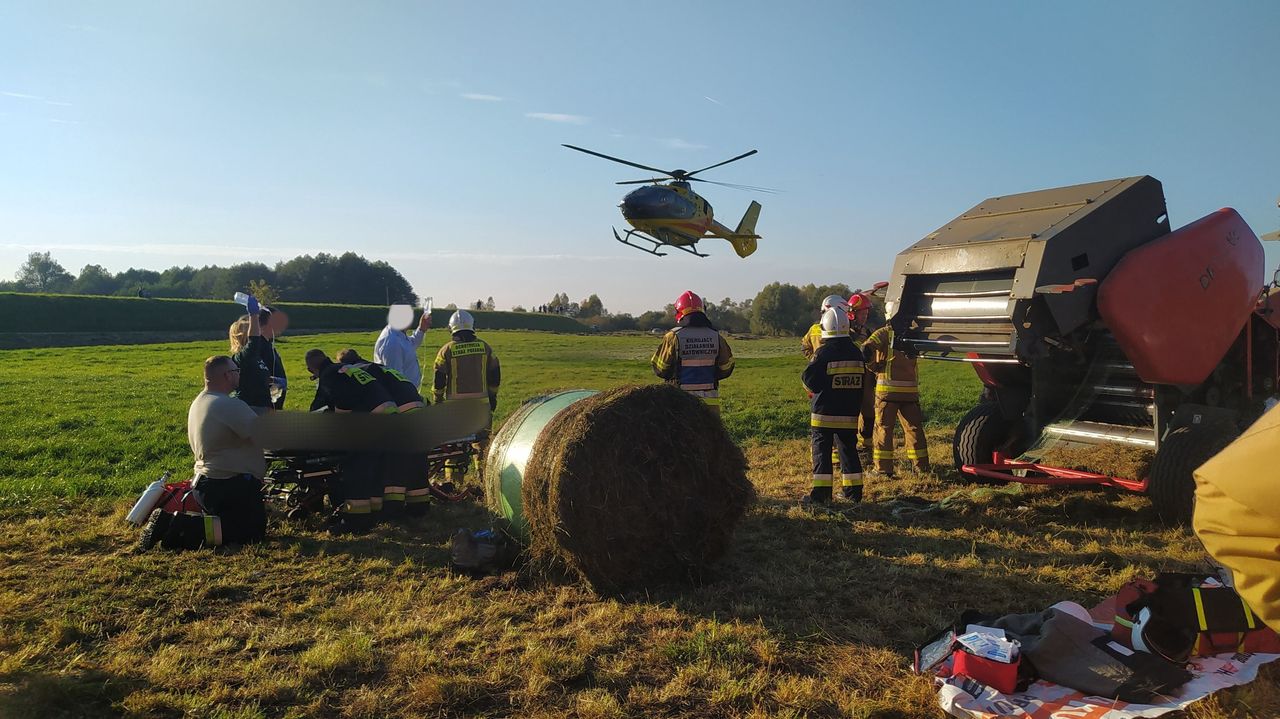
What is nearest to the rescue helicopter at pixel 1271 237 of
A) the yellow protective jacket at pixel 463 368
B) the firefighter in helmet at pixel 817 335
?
the firefighter in helmet at pixel 817 335

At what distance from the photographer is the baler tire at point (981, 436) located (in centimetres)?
826

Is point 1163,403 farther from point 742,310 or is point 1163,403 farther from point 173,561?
point 742,310

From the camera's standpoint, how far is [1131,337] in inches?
257

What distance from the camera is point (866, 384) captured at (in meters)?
10.3

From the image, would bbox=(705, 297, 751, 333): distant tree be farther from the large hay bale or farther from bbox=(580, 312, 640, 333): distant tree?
→ the large hay bale

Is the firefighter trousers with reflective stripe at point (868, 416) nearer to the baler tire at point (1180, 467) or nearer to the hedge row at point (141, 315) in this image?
the baler tire at point (1180, 467)

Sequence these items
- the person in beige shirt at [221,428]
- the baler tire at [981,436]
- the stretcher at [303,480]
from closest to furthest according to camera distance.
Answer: the person in beige shirt at [221,428] < the stretcher at [303,480] < the baler tire at [981,436]

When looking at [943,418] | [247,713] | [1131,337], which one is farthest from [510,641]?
[943,418]

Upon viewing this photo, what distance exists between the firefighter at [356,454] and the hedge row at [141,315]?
182 feet

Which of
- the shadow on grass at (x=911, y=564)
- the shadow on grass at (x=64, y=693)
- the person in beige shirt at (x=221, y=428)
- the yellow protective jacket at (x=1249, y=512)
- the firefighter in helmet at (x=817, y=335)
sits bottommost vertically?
the shadow on grass at (x=64, y=693)

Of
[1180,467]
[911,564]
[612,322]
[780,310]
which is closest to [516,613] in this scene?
Result: [911,564]

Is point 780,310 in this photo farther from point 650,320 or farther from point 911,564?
point 911,564

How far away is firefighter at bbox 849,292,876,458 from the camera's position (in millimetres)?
9984

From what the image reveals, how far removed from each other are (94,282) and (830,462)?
116m
